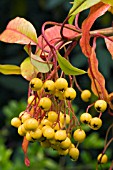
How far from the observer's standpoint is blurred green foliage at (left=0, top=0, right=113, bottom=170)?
111 inches

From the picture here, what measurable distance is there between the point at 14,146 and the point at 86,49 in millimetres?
2044

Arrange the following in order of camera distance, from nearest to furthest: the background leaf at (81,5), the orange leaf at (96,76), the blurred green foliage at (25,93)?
the background leaf at (81,5), the orange leaf at (96,76), the blurred green foliage at (25,93)

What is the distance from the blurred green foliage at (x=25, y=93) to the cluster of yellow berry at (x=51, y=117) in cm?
135

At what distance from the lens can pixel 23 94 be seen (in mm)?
3352

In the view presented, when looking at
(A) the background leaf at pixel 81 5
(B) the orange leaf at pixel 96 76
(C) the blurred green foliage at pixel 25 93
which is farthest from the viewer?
(C) the blurred green foliage at pixel 25 93

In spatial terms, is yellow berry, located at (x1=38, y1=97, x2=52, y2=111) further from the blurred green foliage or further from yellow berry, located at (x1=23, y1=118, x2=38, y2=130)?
the blurred green foliage

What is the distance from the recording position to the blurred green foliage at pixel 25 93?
282 cm

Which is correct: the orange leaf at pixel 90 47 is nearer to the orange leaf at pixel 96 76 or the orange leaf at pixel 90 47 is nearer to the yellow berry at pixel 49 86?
the orange leaf at pixel 96 76

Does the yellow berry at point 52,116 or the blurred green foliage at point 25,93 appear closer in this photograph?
the yellow berry at point 52,116

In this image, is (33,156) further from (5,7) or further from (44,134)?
(44,134)

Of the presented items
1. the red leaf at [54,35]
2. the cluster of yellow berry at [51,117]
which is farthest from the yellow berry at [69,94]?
the red leaf at [54,35]

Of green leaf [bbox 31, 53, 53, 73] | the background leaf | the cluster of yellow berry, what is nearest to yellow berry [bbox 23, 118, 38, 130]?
the cluster of yellow berry

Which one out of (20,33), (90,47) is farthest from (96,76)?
(20,33)

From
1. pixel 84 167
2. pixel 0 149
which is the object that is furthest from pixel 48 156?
pixel 0 149
